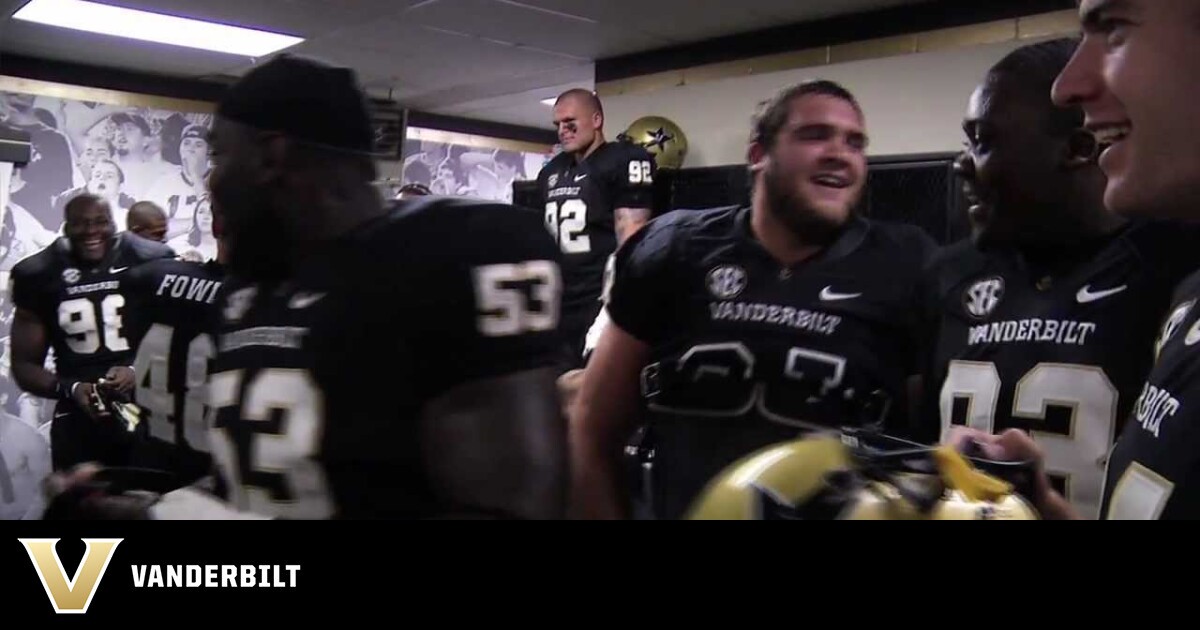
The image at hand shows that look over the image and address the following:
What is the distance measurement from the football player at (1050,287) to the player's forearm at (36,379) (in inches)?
63.2

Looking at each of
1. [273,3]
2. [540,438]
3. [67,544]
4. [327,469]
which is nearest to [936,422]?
[540,438]

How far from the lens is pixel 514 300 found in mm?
747

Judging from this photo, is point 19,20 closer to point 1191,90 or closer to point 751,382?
point 751,382

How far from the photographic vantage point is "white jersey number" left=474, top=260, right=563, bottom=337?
2.41 ft

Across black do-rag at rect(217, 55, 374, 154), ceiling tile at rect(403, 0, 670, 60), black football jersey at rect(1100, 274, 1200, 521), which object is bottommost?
black football jersey at rect(1100, 274, 1200, 521)

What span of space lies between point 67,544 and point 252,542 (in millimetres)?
125

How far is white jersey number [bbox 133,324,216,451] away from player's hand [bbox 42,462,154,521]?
0.70 ft

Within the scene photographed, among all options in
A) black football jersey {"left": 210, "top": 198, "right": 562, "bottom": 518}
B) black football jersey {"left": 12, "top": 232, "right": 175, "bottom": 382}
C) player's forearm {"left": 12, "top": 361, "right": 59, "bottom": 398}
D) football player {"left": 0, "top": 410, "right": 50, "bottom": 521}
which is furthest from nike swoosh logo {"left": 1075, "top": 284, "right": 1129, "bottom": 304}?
player's forearm {"left": 12, "top": 361, "right": 59, "bottom": 398}

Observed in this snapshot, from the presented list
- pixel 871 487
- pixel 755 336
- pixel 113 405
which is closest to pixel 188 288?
pixel 113 405

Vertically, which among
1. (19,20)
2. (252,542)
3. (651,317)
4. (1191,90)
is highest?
(19,20)

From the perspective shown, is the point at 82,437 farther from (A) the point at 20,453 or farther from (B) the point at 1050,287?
(B) the point at 1050,287

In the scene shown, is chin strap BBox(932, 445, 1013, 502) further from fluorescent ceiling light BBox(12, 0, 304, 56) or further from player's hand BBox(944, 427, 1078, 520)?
fluorescent ceiling light BBox(12, 0, 304, 56)

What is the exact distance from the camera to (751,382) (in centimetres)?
92

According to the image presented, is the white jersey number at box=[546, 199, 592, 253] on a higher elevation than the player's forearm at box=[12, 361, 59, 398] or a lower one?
higher
